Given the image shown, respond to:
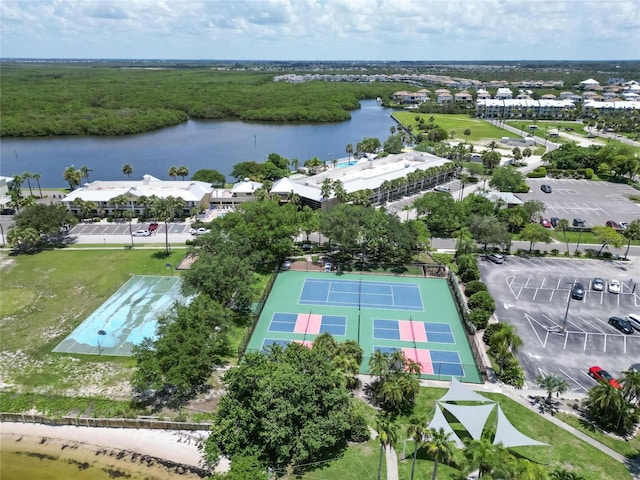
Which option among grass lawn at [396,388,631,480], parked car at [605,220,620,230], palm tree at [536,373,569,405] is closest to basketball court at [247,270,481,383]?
grass lawn at [396,388,631,480]

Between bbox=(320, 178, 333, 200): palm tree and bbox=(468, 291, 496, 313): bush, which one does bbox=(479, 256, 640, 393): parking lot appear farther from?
bbox=(320, 178, 333, 200): palm tree

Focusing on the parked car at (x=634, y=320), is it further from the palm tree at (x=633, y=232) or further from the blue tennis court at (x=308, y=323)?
the blue tennis court at (x=308, y=323)

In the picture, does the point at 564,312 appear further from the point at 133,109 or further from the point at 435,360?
the point at 133,109

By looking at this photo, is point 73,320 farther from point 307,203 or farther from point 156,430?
point 307,203

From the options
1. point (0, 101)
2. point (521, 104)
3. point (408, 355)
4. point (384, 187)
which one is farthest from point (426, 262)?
point (0, 101)

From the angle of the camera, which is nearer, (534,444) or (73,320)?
(534,444)

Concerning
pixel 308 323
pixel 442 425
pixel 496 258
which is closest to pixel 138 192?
pixel 308 323
